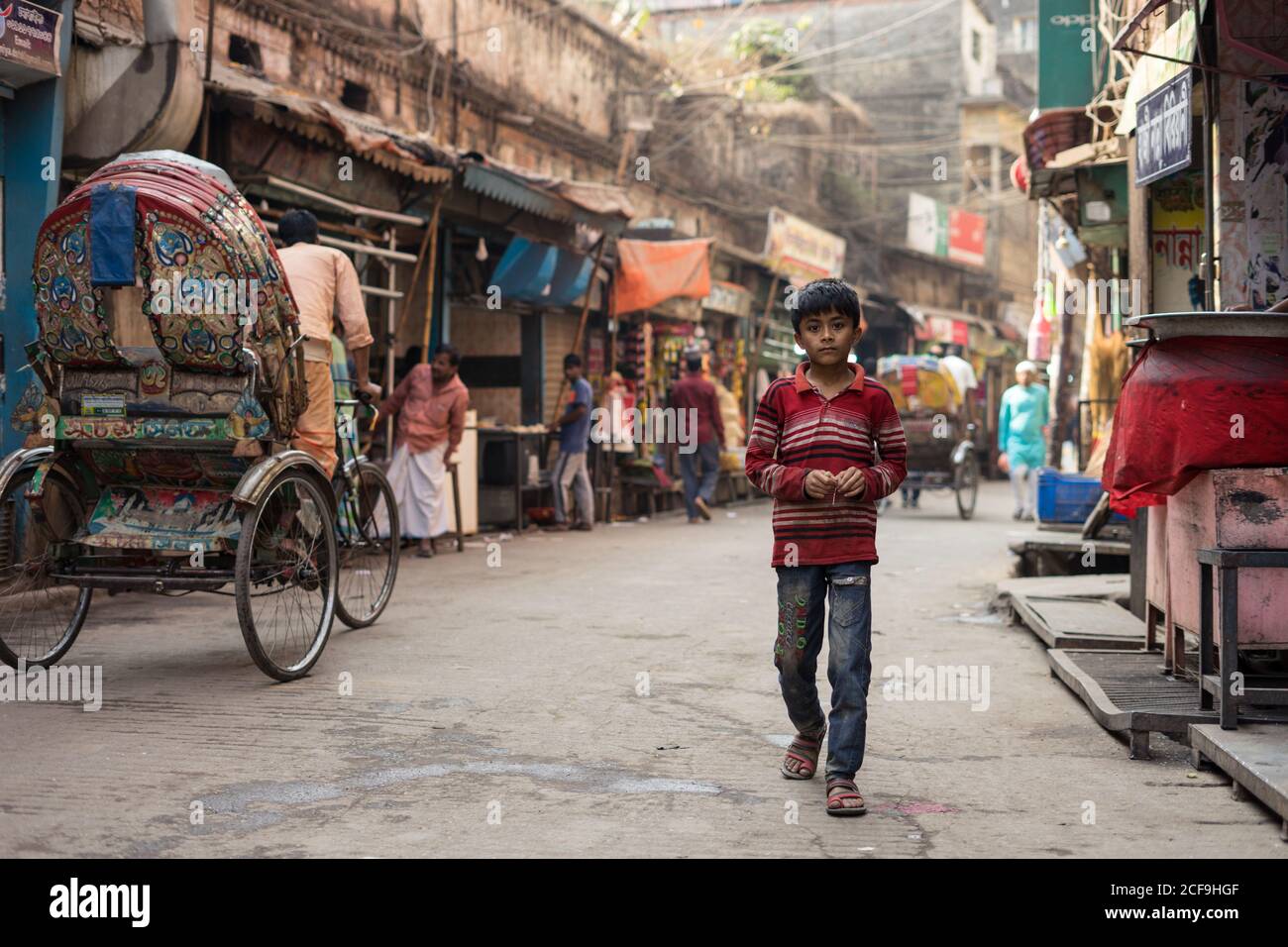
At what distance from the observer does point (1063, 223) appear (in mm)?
14234

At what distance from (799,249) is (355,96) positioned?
490 inches

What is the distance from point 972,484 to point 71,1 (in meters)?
13.7

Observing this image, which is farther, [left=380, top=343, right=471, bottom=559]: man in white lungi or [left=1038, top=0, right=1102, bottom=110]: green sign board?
[left=380, top=343, right=471, bottom=559]: man in white lungi

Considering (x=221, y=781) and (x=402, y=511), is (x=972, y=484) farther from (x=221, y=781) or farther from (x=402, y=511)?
(x=221, y=781)

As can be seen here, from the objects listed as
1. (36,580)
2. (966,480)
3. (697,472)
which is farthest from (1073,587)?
(966,480)

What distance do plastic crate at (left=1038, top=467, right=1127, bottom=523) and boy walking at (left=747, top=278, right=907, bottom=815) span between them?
25.4ft

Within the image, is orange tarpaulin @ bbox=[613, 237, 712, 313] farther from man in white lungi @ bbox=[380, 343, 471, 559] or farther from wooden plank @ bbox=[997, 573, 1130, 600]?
wooden plank @ bbox=[997, 573, 1130, 600]

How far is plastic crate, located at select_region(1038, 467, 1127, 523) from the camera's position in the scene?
39.4 ft

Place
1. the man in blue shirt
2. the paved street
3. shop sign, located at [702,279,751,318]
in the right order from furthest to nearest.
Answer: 1. shop sign, located at [702,279,751,318]
2. the man in blue shirt
3. the paved street

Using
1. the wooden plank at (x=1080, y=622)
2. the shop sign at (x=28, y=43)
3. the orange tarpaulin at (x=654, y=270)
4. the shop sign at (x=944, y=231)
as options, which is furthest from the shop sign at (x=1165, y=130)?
the shop sign at (x=944, y=231)

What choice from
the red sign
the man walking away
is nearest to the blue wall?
the man walking away

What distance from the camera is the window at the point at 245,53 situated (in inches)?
511

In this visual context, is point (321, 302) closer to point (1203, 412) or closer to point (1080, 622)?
point (1080, 622)
